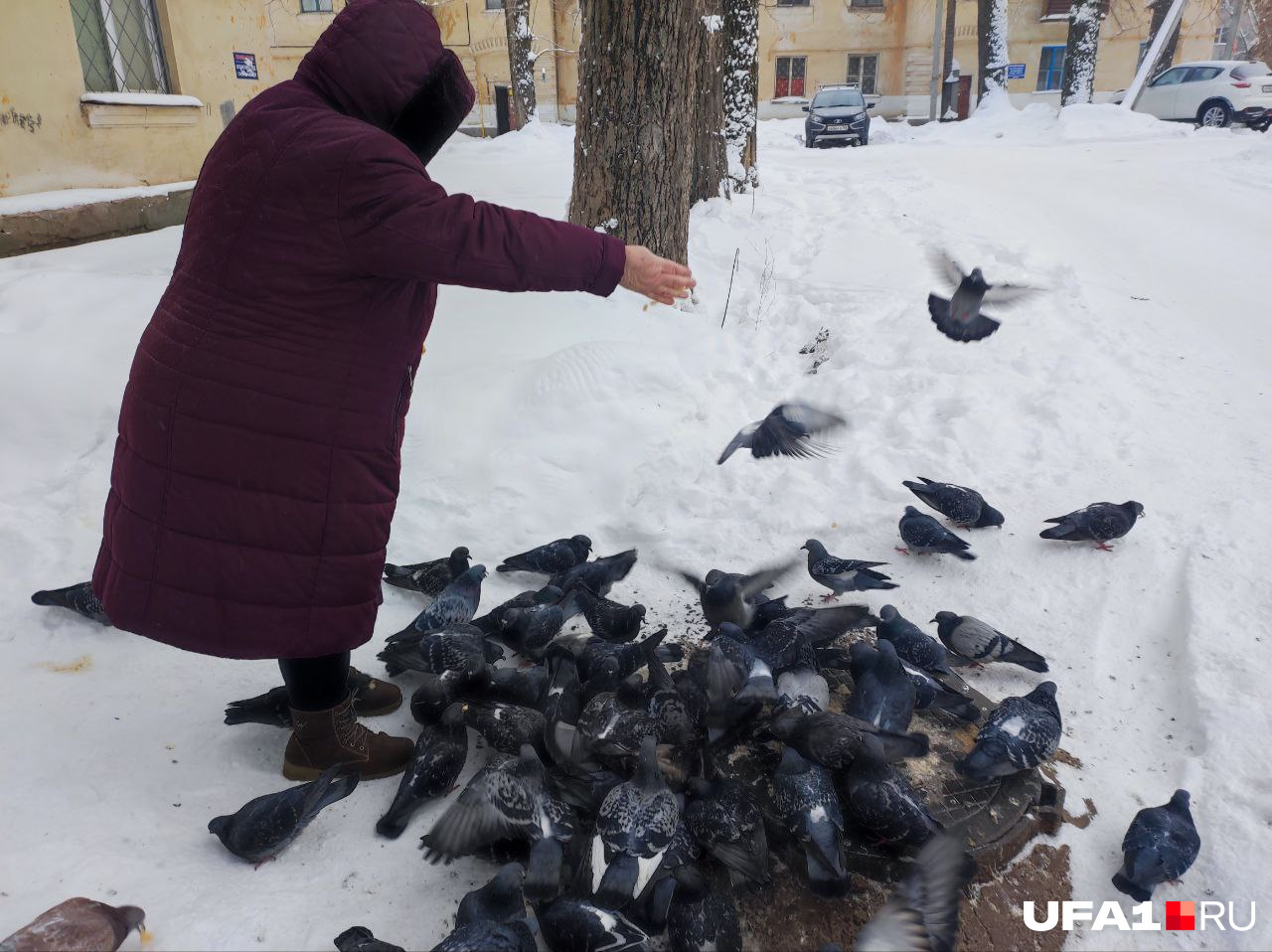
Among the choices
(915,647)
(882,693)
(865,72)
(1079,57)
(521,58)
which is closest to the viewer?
(882,693)

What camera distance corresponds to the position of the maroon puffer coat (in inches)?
72.0

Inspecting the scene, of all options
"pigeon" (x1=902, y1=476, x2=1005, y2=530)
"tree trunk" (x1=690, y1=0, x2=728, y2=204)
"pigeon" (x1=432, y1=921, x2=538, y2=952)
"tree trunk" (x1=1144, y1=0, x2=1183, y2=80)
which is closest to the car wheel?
"tree trunk" (x1=1144, y1=0, x2=1183, y2=80)

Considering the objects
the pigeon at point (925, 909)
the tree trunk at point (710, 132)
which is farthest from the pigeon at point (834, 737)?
the tree trunk at point (710, 132)

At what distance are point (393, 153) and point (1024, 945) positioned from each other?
7.68 ft

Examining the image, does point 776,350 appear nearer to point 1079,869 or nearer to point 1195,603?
point 1195,603

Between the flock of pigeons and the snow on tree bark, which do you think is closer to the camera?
the flock of pigeons

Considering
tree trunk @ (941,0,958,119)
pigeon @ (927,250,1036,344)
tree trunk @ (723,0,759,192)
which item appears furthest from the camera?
tree trunk @ (941,0,958,119)

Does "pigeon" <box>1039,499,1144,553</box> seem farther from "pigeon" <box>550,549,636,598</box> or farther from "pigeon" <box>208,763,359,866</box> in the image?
"pigeon" <box>208,763,359,866</box>

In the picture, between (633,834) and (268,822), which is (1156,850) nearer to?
(633,834)

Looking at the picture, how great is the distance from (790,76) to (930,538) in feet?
106

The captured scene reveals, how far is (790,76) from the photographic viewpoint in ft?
104

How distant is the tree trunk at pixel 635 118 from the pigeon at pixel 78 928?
13.4ft

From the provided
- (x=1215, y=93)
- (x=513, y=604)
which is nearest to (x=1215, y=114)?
(x=1215, y=93)

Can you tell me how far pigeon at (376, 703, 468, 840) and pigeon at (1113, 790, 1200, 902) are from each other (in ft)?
5.85
